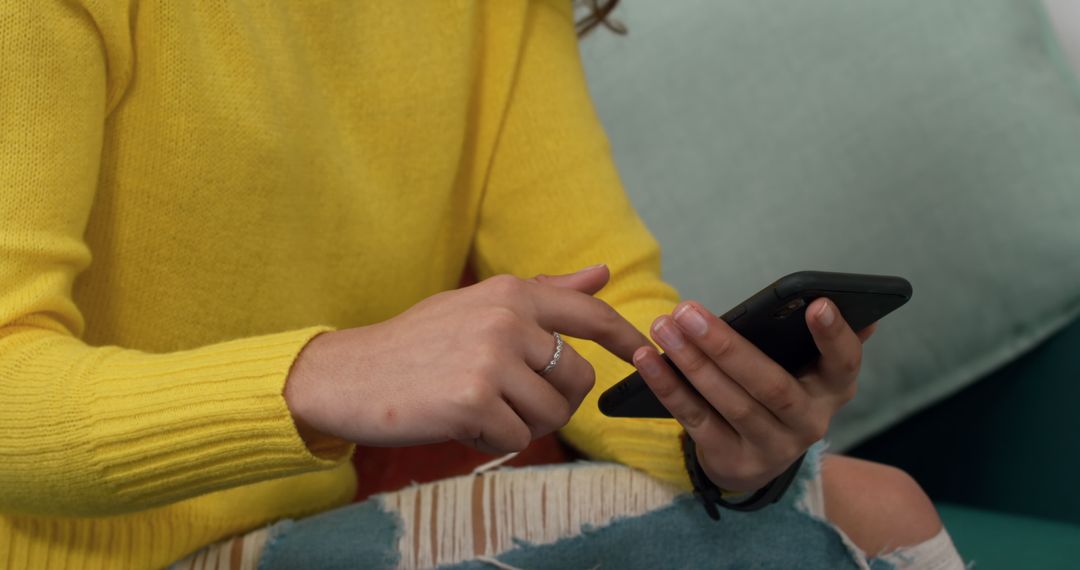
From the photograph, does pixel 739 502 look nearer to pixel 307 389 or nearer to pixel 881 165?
pixel 307 389

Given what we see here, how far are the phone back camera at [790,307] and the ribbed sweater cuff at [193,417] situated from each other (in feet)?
0.73

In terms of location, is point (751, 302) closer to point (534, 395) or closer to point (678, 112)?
point (534, 395)

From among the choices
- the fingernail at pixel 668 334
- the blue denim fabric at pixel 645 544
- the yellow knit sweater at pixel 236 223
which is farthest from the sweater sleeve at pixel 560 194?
the fingernail at pixel 668 334

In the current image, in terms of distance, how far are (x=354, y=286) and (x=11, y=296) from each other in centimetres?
27

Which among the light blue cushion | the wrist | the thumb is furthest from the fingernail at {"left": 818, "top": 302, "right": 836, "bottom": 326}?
the light blue cushion

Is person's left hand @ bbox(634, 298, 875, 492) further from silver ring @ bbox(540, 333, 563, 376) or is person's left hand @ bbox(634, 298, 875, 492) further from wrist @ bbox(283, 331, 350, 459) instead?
wrist @ bbox(283, 331, 350, 459)

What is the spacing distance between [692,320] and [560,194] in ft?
1.03

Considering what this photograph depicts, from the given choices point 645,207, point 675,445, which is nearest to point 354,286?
point 675,445

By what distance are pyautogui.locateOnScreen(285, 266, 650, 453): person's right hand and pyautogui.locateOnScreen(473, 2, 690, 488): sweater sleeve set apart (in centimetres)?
26

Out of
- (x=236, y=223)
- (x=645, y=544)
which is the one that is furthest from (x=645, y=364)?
(x=236, y=223)

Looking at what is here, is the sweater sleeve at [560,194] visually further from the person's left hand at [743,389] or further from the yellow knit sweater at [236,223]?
the person's left hand at [743,389]

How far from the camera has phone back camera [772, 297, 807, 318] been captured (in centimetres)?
52

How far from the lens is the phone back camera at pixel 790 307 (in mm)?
524

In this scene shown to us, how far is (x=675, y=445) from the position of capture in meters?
0.69
